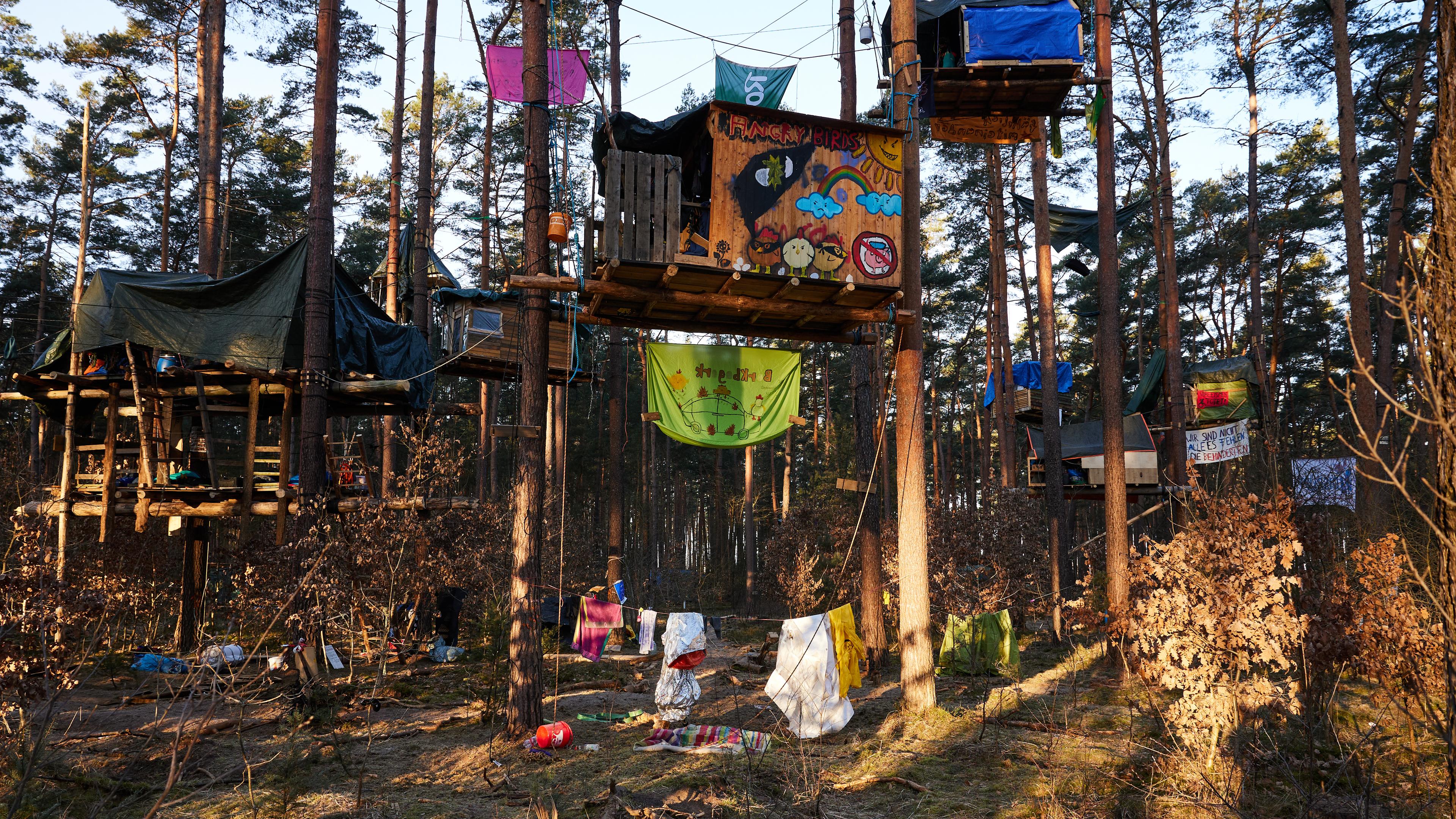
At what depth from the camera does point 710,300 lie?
393 inches

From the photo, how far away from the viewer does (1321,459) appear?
20047mm

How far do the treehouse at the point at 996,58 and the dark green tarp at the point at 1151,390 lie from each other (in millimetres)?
11912

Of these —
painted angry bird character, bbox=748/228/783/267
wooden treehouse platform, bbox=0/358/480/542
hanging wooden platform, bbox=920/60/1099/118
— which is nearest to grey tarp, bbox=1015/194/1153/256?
Result: hanging wooden platform, bbox=920/60/1099/118

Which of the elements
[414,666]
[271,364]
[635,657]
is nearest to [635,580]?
[635,657]

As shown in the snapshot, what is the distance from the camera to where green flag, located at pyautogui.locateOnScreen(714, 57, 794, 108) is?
15.5m

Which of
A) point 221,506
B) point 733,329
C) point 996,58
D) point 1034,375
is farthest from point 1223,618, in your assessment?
point 1034,375

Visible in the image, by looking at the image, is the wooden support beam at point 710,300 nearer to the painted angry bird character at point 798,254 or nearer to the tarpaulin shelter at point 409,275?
the painted angry bird character at point 798,254

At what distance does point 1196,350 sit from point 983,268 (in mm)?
12008

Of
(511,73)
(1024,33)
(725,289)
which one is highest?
(511,73)

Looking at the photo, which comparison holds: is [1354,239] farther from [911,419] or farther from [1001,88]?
[911,419]

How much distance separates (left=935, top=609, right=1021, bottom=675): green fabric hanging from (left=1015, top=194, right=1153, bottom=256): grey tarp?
9.10 metres

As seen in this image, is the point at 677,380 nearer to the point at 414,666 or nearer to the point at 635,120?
the point at 635,120

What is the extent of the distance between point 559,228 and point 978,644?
35.8 ft

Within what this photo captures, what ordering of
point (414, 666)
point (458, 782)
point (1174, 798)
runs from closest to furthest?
point (1174, 798)
point (458, 782)
point (414, 666)
